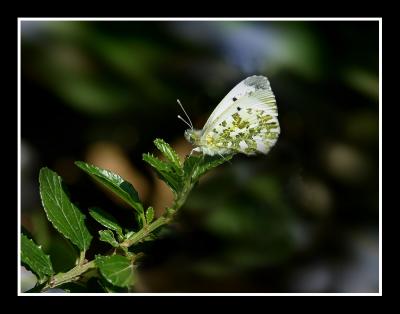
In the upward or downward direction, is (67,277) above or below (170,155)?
below

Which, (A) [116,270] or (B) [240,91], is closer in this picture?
(A) [116,270]

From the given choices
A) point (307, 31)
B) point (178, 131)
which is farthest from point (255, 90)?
point (307, 31)

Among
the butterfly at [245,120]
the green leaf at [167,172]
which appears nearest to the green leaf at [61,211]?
the green leaf at [167,172]

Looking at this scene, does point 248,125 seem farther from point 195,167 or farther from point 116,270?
point 116,270

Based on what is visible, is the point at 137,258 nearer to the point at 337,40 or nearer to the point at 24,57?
the point at 24,57

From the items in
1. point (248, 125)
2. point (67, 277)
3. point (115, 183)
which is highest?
point (248, 125)

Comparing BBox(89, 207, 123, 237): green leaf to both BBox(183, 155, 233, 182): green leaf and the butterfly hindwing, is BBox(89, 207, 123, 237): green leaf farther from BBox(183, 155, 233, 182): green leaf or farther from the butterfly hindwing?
the butterfly hindwing

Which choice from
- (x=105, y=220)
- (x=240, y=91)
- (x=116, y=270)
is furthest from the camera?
(x=240, y=91)

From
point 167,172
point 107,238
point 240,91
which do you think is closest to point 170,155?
point 167,172
